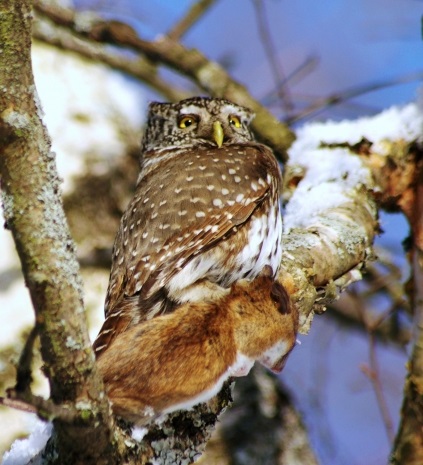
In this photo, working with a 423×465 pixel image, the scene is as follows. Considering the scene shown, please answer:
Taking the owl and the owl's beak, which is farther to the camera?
the owl's beak

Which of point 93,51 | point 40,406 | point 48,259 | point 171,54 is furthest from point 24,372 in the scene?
point 93,51

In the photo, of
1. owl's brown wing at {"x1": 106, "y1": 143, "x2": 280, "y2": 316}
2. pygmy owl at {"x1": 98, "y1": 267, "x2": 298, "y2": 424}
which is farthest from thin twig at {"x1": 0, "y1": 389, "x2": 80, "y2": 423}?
owl's brown wing at {"x1": 106, "y1": 143, "x2": 280, "y2": 316}

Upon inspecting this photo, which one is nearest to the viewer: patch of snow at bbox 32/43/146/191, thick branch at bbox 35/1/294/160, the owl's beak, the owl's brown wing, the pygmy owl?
the pygmy owl

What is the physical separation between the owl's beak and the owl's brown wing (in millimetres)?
360

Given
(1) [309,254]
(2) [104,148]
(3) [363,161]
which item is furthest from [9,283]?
(3) [363,161]

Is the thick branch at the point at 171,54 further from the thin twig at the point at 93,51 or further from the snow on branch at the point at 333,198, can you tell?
the snow on branch at the point at 333,198

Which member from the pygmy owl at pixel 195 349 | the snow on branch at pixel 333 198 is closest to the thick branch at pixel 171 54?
the snow on branch at pixel 333 198

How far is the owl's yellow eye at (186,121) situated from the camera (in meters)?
4.33

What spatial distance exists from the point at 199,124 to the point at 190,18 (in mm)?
1783

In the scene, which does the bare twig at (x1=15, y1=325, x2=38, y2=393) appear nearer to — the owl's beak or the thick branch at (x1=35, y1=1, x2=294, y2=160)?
the owl's beak

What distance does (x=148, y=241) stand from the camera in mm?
3064

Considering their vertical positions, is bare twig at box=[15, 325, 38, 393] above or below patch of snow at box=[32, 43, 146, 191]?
above

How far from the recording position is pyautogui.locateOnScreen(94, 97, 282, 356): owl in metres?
2.81

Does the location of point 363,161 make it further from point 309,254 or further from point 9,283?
point 9,283
